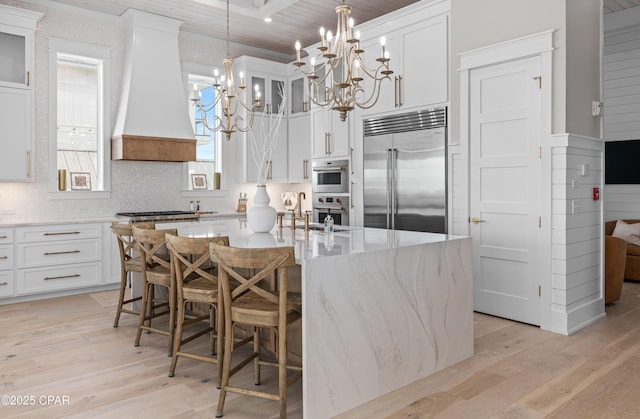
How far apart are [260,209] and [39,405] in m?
1.75

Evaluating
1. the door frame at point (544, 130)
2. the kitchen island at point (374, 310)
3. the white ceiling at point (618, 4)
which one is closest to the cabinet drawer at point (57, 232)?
the kitchen island at point (374, 310)

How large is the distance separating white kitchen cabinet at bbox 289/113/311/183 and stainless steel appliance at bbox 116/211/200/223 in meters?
1.65

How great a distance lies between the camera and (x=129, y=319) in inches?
166

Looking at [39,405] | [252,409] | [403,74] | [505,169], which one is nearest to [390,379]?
[252,409]

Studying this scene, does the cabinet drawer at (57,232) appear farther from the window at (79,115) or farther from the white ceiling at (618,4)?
the white ceiling at (618,4)

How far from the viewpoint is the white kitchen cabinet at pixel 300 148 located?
670 cm

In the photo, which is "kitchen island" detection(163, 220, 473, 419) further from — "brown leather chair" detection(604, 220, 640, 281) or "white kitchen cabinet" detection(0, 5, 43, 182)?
"brown leather chair" detection(604, 220, 640, 281)

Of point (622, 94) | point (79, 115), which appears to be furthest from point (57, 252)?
point (622, 94)

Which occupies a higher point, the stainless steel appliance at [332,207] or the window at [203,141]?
the window at [203,141]

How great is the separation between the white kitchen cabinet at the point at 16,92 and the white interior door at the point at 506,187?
14.7 ft

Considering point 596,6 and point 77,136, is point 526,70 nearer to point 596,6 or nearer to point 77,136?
point 596,6

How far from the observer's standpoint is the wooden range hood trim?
5.41 m

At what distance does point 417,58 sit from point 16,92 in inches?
162

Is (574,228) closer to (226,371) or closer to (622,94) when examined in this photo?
(226,371)
